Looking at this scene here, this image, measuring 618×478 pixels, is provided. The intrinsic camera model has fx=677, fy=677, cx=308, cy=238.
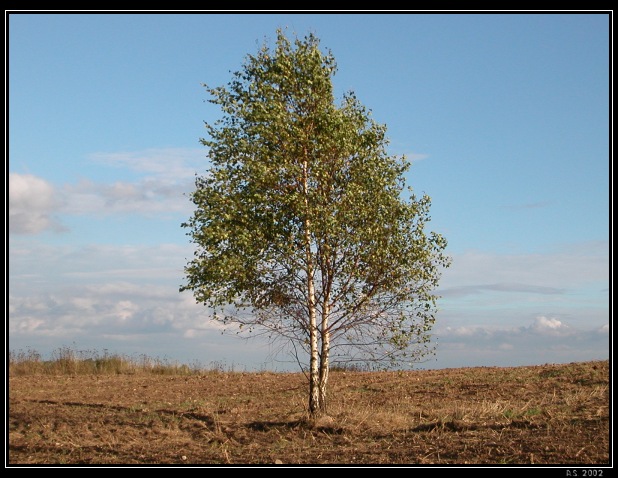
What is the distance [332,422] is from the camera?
58.1 feet

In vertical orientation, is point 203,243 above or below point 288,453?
above

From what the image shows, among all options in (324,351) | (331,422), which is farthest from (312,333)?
(331,422)

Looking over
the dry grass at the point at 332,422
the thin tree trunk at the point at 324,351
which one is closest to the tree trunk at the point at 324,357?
the thin tree trunk at the point at 324,351

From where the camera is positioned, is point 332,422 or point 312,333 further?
point 312,333

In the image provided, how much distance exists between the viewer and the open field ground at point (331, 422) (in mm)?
14492

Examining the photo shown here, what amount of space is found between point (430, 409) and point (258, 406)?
224 inches

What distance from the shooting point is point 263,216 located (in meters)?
18.4

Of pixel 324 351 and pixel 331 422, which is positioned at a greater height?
pixel 324 351

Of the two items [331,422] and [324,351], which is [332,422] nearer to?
[331,422]

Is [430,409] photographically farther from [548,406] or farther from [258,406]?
[258,406]

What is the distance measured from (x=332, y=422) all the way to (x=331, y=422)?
0.03 m

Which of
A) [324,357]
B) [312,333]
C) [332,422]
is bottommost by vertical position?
[332,422]

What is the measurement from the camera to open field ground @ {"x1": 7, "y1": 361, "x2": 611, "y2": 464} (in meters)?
14.5
